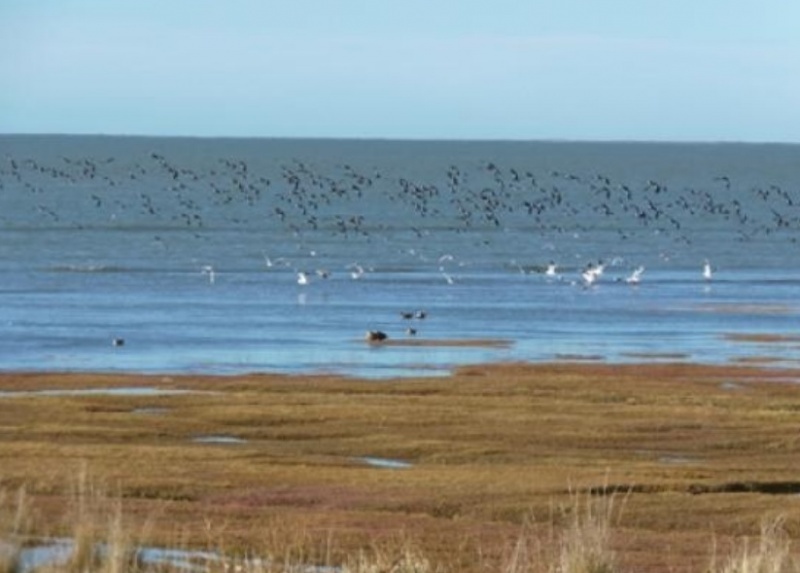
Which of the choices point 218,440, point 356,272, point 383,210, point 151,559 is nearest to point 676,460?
point 218,440

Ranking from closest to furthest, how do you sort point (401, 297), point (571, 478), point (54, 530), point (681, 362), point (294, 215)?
point (54, 530)
point (571, 478)
point (681, 362)
point (401, 297)
point (294, 215)

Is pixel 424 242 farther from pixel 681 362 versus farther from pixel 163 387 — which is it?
pixel 163 387

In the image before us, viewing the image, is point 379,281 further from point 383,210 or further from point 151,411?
point 383,210

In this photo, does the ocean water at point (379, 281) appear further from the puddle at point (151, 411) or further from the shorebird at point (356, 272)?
the puddle at point (151, 411)

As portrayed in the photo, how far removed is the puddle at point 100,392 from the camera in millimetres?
39656

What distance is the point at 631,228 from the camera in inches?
4761

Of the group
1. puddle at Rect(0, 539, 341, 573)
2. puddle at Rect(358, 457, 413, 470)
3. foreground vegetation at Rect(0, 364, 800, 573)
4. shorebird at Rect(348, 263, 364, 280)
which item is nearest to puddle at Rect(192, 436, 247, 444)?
foreground vegetation at Rect(0, 364, 800, 573)

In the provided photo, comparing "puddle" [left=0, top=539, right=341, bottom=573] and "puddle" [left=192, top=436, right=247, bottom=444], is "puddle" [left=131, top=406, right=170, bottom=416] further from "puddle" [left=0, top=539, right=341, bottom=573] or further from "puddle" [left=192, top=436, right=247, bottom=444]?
"puddle" [left=0, top=539, right=341, bottom=573]

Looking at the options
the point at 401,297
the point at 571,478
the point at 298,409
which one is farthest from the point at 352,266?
the point at 571,478

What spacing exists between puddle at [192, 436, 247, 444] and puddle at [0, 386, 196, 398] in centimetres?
629

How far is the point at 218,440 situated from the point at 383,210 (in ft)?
354

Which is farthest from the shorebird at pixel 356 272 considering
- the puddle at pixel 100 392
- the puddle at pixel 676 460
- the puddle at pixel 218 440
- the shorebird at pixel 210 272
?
the puddle at pixel 676 460

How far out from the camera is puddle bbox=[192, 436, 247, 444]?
106 feet

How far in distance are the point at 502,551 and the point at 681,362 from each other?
28.2 m
